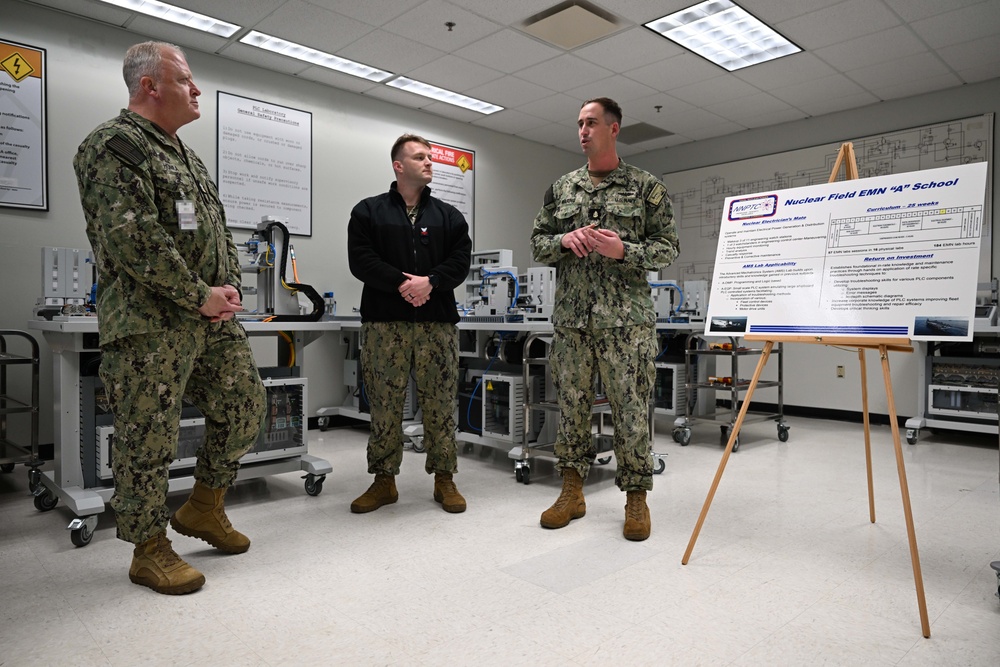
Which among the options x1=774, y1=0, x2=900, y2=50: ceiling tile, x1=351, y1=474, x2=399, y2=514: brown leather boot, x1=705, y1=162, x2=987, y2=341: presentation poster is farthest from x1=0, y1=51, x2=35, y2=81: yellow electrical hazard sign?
x1=774, y1=0, x2=900, y2=50: ceiling tile

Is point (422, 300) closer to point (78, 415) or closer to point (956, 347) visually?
point (78, 415)

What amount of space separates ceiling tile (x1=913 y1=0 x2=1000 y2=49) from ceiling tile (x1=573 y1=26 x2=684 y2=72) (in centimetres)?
156

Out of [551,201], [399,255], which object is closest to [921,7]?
[551,201]

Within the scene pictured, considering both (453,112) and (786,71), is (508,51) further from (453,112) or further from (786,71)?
(786,71)

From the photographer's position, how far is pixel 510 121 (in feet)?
A: 20.3

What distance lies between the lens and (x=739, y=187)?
254 inches

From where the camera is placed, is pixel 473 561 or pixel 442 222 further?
pixel 442 222

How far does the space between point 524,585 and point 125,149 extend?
5.62ft

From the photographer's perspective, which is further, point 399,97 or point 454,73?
point 399,97

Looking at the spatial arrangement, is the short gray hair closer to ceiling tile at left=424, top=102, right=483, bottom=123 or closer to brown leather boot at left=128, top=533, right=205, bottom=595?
brown leather boot at left=128, top=533, right=205, bottom=595

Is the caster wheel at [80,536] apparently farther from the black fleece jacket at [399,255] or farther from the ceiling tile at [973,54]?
the ceiling tile at [973,54]

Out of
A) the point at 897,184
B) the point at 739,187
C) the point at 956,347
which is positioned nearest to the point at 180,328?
the point at 897,184

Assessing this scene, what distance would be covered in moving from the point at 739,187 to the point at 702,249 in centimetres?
73

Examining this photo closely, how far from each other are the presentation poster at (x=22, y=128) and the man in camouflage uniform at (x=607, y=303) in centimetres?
332
